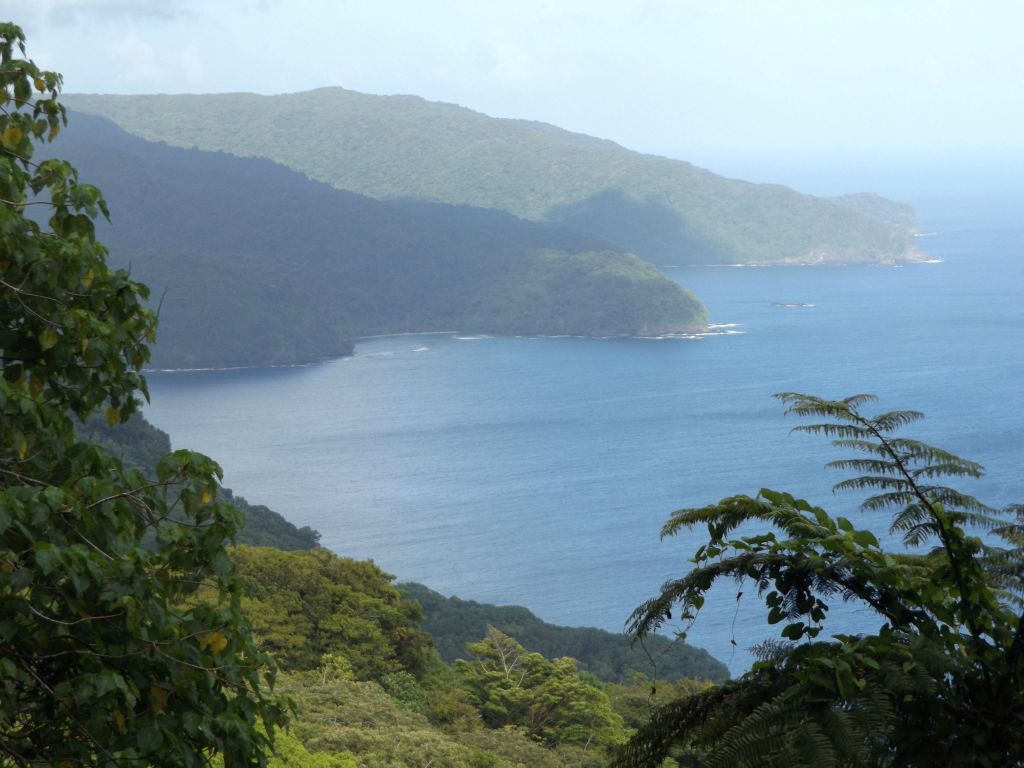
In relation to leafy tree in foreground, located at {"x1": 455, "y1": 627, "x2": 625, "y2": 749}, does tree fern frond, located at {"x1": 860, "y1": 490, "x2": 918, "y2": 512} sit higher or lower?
higher

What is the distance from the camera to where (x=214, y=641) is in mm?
3637

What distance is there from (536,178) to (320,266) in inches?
2043

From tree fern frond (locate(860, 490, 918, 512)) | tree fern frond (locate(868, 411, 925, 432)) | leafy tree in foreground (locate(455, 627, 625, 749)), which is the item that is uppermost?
tree fern frond (locate(868, 411, 925, 432))

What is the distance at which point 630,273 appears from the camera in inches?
4520

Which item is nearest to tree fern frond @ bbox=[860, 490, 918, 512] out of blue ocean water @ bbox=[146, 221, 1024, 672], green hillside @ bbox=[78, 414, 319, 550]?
blue ocean water @ bbox=[146, 221, 1024, 672]

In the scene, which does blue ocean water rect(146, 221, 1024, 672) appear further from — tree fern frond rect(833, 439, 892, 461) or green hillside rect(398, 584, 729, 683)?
tree fern frond rect(833, 439, 892, 461)

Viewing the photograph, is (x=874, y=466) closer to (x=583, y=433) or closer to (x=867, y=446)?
(x=867, y=446)

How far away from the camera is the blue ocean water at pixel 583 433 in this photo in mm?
49500

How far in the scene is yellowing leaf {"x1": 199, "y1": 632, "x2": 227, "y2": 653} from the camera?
11.9 feet

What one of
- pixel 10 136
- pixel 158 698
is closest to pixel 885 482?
pixel 158 698

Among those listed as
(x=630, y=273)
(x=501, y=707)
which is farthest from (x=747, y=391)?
(x=501, y=707)

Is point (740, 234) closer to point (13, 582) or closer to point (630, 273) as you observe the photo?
point (630, 273)

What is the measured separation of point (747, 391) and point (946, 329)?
23.5m

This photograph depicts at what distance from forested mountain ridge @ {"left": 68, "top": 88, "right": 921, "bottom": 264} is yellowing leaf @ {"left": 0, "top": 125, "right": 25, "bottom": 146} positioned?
490 ft
